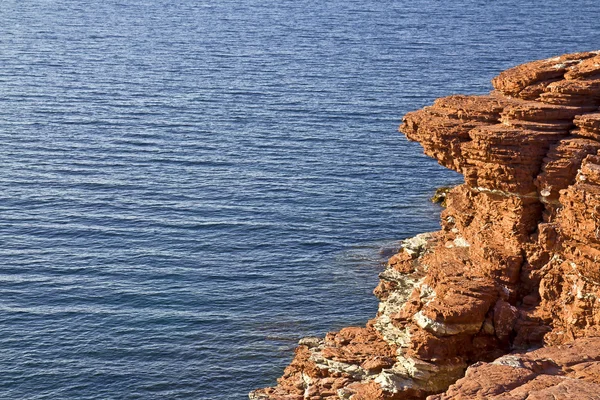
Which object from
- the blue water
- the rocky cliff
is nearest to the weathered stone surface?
the rocky cliff

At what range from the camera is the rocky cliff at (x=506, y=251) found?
4856cm

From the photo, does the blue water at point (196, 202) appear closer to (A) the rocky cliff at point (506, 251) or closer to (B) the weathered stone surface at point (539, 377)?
(A) the rocky cliff at point (506, 251)

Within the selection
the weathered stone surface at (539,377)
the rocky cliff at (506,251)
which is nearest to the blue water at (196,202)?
the rocky cliff at (506,251)

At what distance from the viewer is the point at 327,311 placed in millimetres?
78812

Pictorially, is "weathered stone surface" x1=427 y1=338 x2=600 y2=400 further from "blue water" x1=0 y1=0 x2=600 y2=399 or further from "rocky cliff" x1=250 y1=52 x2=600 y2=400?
"blue water" x1=0 y1=0 x2=600 y2=399

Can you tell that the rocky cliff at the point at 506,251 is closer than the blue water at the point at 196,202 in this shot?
Yes

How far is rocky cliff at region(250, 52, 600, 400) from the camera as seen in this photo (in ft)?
159

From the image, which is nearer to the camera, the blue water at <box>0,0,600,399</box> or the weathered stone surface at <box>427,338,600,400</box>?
the weathered stone surface at <box>427,338,600,400</box>

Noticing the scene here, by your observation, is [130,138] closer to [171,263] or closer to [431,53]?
[171,263]

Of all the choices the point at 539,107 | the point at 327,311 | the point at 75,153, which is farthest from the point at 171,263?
the point at 539,107

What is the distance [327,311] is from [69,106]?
7017 cm

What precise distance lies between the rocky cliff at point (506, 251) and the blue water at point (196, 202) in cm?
1837

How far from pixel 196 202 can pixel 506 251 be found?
53.9 m

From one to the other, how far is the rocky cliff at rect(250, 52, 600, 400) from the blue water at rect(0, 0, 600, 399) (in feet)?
60.3
